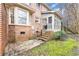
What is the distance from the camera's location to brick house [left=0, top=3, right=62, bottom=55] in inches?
87.4

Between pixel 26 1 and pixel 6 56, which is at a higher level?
pixel 26 1

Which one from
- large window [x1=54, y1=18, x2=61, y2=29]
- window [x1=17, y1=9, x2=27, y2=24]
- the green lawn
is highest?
window [x1=17, y1=9, x2=27, y2=24]

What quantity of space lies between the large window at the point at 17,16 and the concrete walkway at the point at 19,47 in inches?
11.2

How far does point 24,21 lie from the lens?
2.24 m

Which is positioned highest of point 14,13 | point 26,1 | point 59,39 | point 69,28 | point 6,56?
point 26,1

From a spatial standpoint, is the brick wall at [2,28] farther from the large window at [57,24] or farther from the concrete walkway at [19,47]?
the large window at [57,24]

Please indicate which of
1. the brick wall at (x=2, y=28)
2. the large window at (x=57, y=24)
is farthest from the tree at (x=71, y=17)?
the brick wall at (x=2, y=28)

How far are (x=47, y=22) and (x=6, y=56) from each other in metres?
0.72

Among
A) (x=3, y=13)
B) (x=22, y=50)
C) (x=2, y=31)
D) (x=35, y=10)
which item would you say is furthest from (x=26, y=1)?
(x=22, y=50)

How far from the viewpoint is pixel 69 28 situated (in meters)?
2.27

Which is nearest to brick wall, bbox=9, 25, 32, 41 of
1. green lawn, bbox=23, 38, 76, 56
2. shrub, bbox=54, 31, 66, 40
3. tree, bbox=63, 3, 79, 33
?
green lawn, bbox=23, 38, 76, 56

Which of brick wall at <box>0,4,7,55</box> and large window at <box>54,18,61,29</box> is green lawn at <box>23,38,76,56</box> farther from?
brick wall at <box>0,4,7,55</box>

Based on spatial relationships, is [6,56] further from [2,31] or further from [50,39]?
[50,39]

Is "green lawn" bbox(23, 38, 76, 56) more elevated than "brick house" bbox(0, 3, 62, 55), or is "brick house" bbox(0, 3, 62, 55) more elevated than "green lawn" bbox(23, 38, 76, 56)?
"brick house" bbox(0, 3, 62, 55)
